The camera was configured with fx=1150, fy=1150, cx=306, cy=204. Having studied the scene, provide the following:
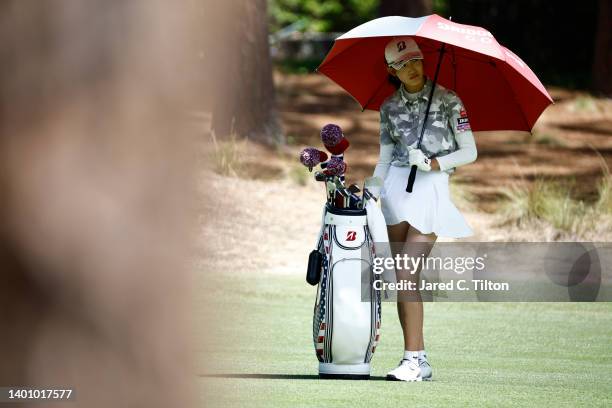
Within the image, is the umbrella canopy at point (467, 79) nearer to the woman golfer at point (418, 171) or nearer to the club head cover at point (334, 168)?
the woman golfer at point (418, 171)

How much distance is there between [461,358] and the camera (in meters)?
6.68

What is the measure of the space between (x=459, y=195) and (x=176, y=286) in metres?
12.8

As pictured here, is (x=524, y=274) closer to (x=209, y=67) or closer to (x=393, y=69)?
(x=393, y=69)

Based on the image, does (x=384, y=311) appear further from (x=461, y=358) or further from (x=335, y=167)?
(x=335, y=167)

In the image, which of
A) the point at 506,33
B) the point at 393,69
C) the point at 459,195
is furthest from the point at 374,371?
the point at 506,33

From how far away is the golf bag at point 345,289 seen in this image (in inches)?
215

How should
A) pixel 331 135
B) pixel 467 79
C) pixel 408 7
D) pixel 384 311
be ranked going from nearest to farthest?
pixel 331 135
pixel 467 79
pixel 384 311
pixel 408 7

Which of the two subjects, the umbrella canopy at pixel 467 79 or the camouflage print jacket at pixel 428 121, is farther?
the umbrella canopy at pixel 467 79

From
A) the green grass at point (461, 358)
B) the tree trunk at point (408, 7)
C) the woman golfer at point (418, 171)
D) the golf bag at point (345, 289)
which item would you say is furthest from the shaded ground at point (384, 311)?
the tree trunk at point (408, 7)

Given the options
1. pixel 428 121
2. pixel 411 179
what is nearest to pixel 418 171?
pixel 411 179

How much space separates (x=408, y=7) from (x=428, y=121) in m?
15.1

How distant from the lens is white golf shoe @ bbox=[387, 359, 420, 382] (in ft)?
18.4

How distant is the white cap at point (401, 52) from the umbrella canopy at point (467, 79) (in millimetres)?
411

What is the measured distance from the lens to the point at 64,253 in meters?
1.01
